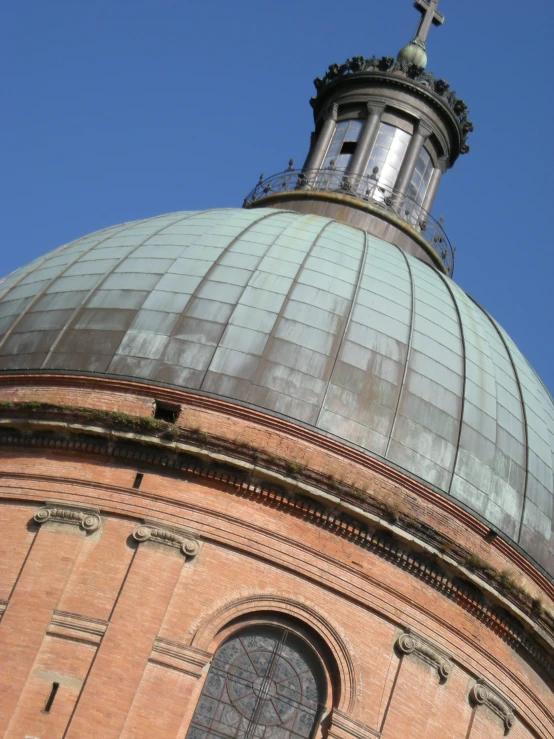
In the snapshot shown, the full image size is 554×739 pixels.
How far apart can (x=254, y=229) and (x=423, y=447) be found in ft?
19.7

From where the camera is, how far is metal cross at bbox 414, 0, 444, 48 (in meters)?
35.4

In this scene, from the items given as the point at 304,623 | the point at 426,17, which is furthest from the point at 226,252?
the point at 426,17

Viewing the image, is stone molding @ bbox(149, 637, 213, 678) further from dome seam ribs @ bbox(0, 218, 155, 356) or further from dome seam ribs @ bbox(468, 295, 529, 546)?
dome seam ribs @ bbox(0, 218, 155, 356)

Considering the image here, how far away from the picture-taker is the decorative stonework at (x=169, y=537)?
63.3 feet

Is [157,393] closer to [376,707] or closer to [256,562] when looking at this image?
[256,562]

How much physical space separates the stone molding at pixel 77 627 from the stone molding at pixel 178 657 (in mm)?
792

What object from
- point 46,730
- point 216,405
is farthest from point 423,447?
point 46,730

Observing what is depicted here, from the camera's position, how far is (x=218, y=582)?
63.0 ft

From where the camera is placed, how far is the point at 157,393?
20812 mm

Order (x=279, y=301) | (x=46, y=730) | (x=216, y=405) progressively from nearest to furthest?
(x=46, y=730), (x=216, y=405), (x=279, y=301)

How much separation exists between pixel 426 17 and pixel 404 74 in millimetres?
3981

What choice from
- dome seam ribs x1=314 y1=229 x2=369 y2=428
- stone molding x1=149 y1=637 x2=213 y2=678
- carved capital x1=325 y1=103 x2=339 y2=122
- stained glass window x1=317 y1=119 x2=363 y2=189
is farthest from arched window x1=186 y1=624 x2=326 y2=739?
carved capital x1=325 y1=103 x2=339 y2=122

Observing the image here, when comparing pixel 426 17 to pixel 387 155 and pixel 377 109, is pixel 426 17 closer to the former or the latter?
pixel 377 109

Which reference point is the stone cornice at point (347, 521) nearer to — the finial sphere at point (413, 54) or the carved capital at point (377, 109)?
the carved capital at point (377, 109)
